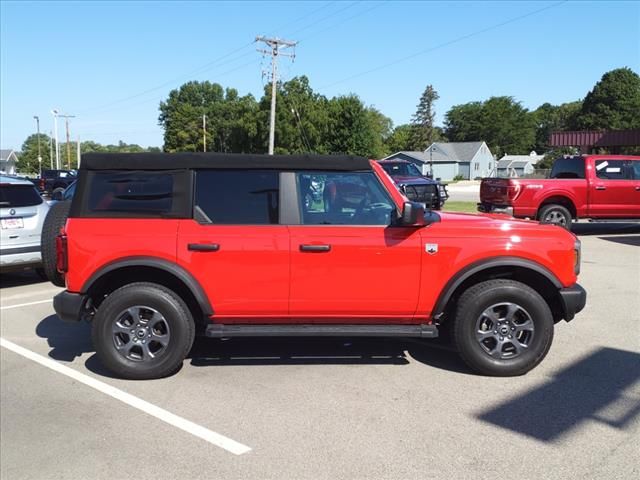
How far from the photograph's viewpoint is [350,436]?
3.67 m

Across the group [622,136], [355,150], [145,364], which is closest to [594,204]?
[145,364]

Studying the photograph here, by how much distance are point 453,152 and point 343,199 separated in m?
86.2

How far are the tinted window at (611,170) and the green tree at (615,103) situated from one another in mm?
82352

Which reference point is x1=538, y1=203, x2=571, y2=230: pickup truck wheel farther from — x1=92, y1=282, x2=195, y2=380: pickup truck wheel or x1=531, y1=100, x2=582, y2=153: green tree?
x1=531, y1=100, x2=582, y2=153: green tree

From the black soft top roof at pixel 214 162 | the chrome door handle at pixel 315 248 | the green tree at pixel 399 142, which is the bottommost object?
the chrome door handle at pixel 315 248

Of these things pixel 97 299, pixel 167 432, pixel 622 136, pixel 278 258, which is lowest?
pixel 167 432

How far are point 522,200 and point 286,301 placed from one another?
9.71 m

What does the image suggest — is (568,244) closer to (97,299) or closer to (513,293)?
(513,293)

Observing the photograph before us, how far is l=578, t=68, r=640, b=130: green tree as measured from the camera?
8562cm

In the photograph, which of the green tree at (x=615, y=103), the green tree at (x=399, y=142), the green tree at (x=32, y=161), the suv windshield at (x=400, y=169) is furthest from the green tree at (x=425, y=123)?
the suv windshield at (x=400, y=169)

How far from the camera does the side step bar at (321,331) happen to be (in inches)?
181

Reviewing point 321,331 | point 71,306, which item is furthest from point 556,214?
point 71,306

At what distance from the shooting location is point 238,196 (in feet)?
15.4

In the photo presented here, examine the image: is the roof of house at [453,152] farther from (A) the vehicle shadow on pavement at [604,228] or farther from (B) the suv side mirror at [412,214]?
(B) the suv side mirror at [412,214]
